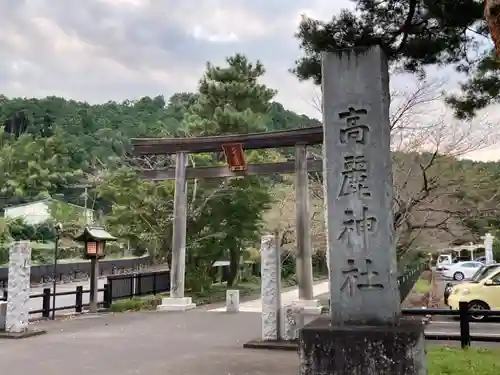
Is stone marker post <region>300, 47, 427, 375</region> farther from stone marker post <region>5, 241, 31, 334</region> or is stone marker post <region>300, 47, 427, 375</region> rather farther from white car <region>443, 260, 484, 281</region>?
white car <region>443, 260, 484, 281</region>

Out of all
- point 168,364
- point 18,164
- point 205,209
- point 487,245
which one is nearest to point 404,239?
point 205,209

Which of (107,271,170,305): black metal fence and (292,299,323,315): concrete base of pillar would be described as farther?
(107,271,170,305): black metal fence

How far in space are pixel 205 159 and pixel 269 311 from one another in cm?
1254

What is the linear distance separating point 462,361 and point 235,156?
9927 mm

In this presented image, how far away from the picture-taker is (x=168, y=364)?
830 centimetres

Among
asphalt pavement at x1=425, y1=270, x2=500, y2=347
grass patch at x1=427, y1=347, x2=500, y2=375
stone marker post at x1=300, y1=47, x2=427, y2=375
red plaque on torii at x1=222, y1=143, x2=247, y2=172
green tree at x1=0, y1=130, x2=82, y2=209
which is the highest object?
green tree at x1=0, y1=130, x2=82, y2=209

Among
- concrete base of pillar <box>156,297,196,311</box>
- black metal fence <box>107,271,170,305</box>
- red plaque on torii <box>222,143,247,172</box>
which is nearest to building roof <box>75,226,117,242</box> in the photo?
black metal fence <box>107,271,170,305</box>

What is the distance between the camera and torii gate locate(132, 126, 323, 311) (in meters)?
14.9

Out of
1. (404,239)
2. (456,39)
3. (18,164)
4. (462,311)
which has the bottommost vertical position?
(462,311)

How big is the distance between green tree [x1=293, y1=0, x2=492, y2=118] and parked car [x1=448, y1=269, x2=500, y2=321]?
22.4 feet

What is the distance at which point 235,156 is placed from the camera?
632 inches

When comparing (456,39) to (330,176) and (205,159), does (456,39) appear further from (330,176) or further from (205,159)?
(205,159)

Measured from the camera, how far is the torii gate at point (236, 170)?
586 inches

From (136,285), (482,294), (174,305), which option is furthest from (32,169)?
(482,294)
